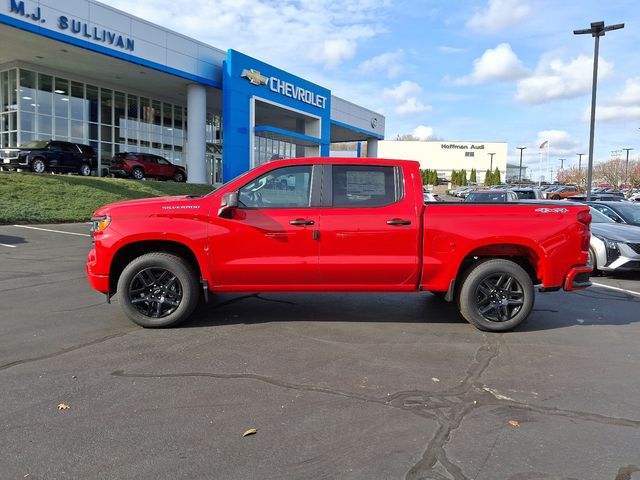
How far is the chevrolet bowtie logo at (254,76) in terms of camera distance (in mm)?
28900

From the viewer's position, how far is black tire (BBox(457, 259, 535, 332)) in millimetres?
5695

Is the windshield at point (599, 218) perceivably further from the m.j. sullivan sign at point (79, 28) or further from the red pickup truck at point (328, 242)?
the m.j. sullivan sign at point (79, 28)

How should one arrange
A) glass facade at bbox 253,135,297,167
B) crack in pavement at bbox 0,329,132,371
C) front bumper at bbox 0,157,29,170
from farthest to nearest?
glass facade at bbox 253,135,297,167 < front bumper at bbox 0,157,29,170 < crack in pavement at bbox 0,329,132,371

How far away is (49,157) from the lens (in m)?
22.7

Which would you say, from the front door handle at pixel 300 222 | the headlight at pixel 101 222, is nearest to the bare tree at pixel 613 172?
the front door handle at pixel 300 222

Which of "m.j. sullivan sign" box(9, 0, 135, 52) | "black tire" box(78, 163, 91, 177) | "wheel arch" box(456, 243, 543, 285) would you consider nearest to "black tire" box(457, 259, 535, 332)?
"wheel arch" box(456, 243, 543, 285)

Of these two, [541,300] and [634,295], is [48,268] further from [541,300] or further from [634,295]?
[634,295]

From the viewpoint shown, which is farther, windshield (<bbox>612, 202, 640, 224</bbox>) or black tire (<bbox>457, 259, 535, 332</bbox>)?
windshield (<bbox>612, 202, 640, 224</bbox>)

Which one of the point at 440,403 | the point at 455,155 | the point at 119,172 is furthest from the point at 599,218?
the point at 455,155

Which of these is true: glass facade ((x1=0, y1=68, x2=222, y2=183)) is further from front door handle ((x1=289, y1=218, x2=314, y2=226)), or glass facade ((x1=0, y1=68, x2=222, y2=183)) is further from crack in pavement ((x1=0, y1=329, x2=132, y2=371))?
front door handle ((x1=289, y1=218, x2=314, y2=226))

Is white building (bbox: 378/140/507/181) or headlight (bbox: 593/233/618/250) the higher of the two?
white building (bbox: 378/140/507/181)

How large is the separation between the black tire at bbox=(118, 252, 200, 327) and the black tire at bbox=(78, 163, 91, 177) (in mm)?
21775

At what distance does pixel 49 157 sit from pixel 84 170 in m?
2.34

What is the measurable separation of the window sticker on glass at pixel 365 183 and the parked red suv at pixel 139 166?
23553mm
